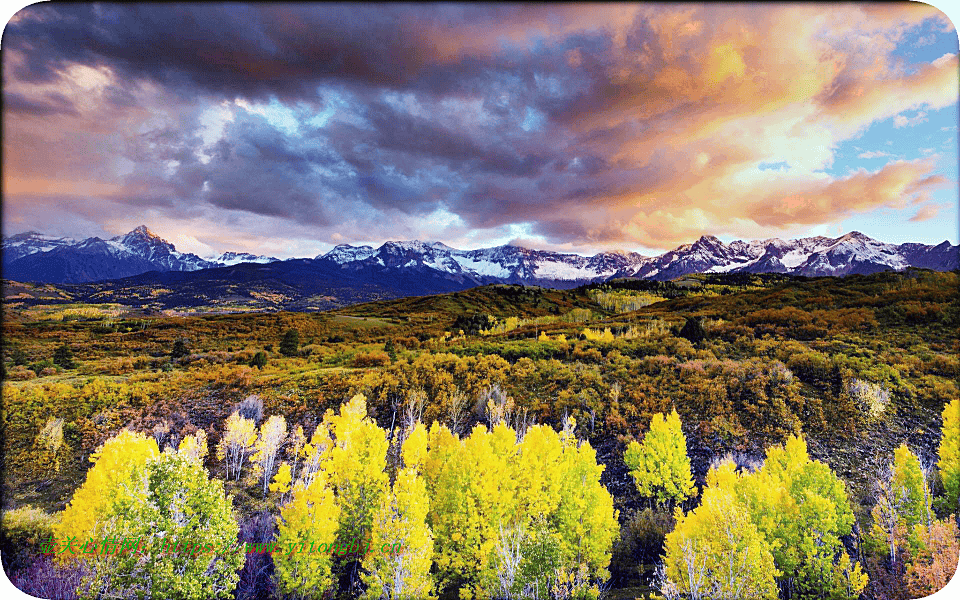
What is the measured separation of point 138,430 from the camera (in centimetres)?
1145

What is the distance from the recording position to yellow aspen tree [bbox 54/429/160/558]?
8.13 metres

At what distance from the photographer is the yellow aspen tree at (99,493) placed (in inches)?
320

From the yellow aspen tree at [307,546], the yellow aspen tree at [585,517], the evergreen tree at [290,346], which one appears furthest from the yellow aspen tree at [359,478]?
the evergreen tree at [290,346]

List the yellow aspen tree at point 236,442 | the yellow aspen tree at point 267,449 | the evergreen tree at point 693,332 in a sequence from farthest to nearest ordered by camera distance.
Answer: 1. the evergreen tree at point 693,332
2. the yellow aspen tree at point 236,442
3. the yellow aspen tree at point 267,449

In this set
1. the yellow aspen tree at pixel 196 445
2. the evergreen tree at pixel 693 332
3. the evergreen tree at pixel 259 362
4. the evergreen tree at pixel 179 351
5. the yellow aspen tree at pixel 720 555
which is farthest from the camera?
the evergreen tree at pixel 179 351

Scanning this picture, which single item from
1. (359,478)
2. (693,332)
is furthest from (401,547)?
(693,332)

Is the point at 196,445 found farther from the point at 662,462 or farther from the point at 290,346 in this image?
the point at 662,462

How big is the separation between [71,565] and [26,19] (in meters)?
12.7

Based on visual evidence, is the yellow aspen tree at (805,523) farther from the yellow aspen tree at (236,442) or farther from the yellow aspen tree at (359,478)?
the yellow aspen tree at (236,442)

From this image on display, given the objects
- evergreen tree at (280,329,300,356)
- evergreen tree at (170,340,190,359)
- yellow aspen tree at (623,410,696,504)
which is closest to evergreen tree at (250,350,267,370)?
evergreen tree at (280,329,300,356)

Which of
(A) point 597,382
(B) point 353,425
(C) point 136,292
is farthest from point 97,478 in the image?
(C) point 136,292

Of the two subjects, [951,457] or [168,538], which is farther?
[951,457]

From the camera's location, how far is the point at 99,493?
8.56m

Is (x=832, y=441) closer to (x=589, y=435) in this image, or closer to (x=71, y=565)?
(x=589, y=435)
